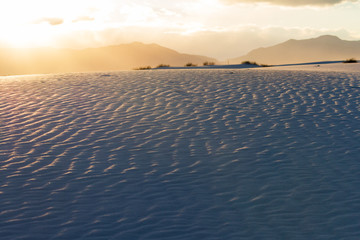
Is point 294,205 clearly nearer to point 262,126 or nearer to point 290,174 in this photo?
point 290,174

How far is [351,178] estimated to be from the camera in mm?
6250

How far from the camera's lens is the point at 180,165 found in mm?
6773

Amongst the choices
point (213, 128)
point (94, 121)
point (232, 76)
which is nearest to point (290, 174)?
point (213, 128)

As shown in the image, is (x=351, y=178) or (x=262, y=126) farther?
(x=262, y=126)

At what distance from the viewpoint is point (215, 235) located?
4641 mm

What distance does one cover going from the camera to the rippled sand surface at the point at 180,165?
4.92 metres

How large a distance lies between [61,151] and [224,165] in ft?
8.87

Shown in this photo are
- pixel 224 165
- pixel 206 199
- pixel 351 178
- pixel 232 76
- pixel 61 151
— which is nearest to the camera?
pixel 206 199

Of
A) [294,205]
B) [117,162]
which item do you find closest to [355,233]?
[294,205]

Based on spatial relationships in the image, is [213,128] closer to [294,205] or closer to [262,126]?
[262,126]

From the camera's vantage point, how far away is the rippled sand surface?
4916mm

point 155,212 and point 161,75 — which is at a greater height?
point 161,75

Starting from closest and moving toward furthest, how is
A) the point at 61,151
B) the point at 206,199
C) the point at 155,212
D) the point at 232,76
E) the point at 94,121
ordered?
the point at 155,212 → the point at 206,199 → the point at 61,151 → the point at 94,121 → the point at 232,76

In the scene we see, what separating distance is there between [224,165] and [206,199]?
129cm
